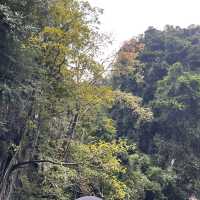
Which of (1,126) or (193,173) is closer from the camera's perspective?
(1,126)

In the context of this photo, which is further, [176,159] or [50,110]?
[176,159]

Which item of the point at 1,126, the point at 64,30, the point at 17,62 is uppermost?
the point at 64,30

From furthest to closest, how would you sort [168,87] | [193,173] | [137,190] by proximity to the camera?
[168,87] < [193,173] < [137,190]

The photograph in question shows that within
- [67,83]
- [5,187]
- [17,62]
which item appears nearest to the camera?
[17,62]

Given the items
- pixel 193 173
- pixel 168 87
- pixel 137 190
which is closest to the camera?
pixel 137 190

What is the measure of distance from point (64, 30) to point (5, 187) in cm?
291

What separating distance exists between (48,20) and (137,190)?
619cm

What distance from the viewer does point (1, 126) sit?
6.89 meters

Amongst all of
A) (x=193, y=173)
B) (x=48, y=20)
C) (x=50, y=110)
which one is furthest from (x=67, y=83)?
(x=193, y=173)

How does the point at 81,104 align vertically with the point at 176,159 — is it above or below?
above

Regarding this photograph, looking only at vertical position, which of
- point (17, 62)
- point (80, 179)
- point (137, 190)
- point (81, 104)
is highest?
point (17, 62)

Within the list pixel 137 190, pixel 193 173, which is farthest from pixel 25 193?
pixel 193 173

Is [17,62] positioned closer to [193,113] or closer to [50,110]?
[50,110]

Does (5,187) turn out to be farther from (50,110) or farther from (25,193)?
(50,110)
